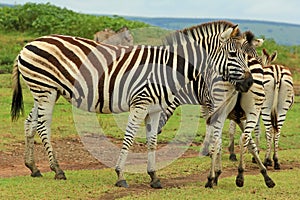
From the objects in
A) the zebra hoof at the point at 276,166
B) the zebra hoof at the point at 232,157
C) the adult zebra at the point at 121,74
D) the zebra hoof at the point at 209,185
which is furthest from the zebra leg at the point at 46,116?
the zebra hoof at the point at 276,166

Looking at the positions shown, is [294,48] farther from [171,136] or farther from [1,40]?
[171,136]

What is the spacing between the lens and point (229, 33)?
31.1 feet

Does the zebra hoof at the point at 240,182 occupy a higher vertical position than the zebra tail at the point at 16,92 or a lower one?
lower

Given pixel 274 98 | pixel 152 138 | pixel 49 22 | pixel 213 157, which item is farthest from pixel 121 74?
pixel 49 22

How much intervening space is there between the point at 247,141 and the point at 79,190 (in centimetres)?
298

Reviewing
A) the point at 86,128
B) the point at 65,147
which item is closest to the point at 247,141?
the point at 65,147

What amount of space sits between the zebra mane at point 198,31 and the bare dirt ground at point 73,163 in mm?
2512

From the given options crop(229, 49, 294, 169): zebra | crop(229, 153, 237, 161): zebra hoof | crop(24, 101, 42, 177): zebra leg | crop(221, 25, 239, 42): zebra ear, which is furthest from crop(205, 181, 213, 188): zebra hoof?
crop(229, 153, 237, 161): zebra hoof

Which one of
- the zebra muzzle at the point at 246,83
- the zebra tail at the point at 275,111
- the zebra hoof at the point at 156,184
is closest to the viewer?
the zebra muzzle at the point at 246,83

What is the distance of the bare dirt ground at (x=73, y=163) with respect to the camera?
10125 mm

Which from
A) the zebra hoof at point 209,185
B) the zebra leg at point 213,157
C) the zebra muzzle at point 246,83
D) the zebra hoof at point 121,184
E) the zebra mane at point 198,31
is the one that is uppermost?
the zebra mane at point 198,31

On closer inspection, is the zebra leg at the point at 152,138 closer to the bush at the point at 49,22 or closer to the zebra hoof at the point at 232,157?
the zebra hoof at the point at 232,157

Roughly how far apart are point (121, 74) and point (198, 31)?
150 centimetres

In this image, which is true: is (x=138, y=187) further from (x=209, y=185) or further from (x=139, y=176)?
(x=209, y=185)
